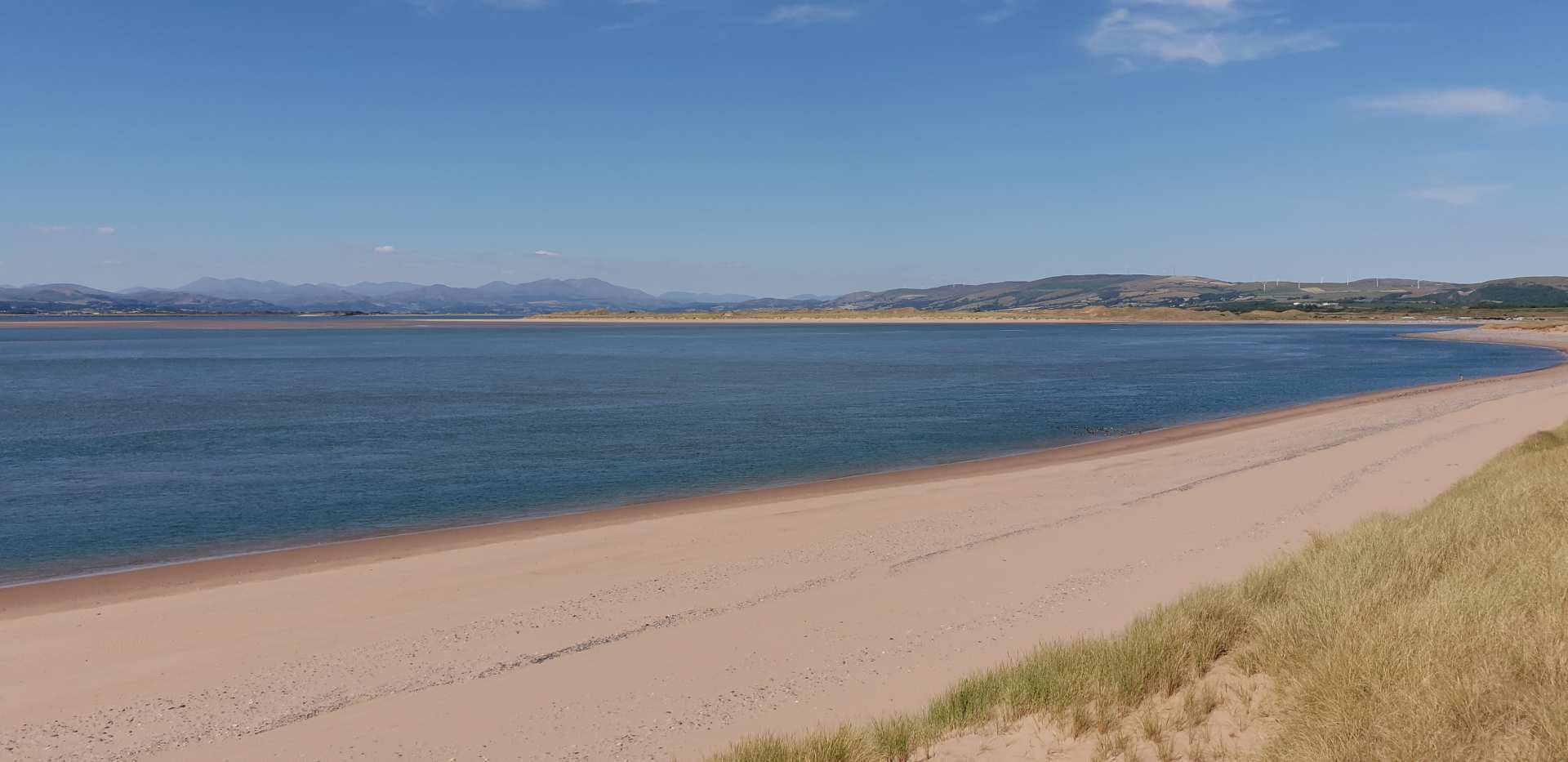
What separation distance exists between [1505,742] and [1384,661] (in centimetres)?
90

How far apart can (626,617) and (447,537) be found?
626 cm

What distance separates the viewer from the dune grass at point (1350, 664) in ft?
16.1

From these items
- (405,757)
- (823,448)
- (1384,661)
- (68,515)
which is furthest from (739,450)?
(1384,661)

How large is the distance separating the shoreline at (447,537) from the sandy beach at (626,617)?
0.08 meters

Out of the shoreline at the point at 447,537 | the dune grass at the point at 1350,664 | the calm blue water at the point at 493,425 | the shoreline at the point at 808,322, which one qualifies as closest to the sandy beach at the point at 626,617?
the shoreline at the point at 447,537

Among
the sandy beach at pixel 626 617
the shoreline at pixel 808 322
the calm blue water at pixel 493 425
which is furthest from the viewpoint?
the shoreline at pixel 808 322

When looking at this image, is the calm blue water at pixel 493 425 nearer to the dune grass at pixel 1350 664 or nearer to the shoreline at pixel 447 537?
the shoreline at pixel 447 537

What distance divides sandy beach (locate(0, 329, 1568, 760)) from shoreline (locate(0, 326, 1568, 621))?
0.08 m

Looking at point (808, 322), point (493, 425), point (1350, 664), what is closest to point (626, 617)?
point (1350, 664)

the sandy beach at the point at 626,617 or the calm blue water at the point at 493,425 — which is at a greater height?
the sandy beach at the point at 626,617

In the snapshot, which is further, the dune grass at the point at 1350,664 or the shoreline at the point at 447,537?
the shoreline at the point at 447,537

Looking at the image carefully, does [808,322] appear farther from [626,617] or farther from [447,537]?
[626,617]

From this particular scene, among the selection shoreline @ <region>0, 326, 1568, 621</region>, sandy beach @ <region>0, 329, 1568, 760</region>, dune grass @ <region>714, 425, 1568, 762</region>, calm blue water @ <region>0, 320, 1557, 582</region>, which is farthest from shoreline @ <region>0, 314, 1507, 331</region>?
dune grass @ <region>714, 425, 1568, 762</region>

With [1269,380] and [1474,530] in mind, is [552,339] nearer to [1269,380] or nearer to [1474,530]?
[1269,380]
